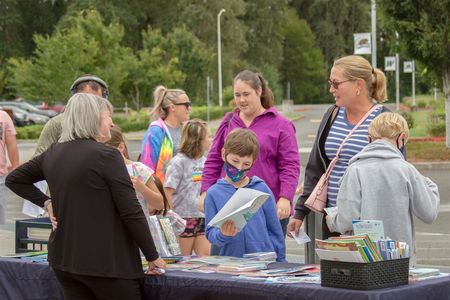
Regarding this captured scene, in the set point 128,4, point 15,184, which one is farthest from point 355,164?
point 128,4

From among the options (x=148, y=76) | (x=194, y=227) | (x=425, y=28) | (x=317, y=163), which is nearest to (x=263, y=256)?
(x=317, y=163)

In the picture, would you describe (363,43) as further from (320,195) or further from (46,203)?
(46,203)

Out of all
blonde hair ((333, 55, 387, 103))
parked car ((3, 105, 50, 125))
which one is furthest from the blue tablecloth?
parked car ((3, 105, 50, 125))

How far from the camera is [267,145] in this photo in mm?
8672

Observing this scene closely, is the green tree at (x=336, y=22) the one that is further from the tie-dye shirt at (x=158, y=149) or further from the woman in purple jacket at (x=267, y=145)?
the woman in purple jacket at (x=267, y=145)

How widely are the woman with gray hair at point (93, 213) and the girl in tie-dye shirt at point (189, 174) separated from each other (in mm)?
3304

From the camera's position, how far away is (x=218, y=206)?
24.7 ft

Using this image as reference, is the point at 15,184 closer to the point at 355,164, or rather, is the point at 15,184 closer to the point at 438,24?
the point at 355,164

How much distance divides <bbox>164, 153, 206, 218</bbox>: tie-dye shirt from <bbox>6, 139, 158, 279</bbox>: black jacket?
3.41 m

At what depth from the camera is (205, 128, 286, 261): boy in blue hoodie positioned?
7398 mm

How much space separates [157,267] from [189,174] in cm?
328

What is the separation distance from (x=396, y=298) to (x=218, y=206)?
200cm

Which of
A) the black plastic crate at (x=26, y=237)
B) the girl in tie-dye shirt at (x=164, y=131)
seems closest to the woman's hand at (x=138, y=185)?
the black plastic crate at (x=26, y=237)

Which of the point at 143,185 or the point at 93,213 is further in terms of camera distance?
the point at 143,185
